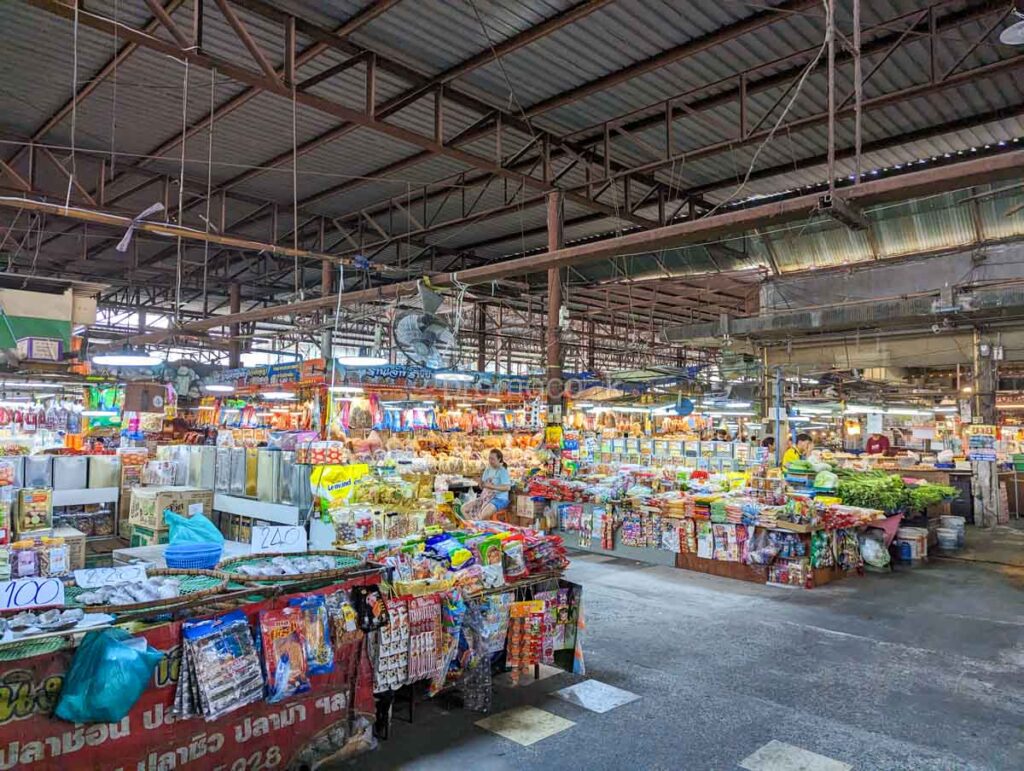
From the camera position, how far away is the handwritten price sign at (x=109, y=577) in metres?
3.79

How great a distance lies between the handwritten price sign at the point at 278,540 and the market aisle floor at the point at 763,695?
54.6 inches

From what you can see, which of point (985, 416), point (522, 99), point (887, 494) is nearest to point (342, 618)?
point (522, 99)

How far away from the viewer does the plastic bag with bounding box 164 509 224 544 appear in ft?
17.4

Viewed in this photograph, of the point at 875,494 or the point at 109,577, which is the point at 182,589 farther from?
the point at 875,494

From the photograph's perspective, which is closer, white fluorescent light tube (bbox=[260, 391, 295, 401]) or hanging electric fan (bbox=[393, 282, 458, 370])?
hanging electric fan (bbox=[393, 282, 458, 370])

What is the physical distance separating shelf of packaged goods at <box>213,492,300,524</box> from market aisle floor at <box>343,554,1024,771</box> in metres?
3.48

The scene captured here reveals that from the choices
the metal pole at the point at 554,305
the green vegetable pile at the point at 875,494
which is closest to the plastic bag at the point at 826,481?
the green vegetable pile at the point at 875,494

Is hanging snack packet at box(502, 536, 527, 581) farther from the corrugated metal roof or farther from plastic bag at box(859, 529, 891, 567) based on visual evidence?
plastic bag at box(859, 529, 891, 567)

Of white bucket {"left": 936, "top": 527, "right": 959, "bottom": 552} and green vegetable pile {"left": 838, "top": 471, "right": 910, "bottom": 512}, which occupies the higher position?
green vegetable pile {"left": 838, "top": 471, "right": 910, "bottom": 512}

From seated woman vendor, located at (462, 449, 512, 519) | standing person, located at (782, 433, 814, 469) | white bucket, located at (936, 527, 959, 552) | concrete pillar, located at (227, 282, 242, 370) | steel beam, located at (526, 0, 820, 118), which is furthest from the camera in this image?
concrete pillar, located at (227, 282, 242, 370)

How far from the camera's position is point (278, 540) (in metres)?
4.93

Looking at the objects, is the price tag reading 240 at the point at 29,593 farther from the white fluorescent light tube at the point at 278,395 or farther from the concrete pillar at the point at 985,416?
the concrete pillar at the point at 985,416

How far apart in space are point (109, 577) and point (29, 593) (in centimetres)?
60

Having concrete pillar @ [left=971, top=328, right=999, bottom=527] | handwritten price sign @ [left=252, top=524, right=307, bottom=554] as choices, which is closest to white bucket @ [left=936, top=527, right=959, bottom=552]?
concrete pillar @ [left=971, top=328, right=999, bottom=527]
